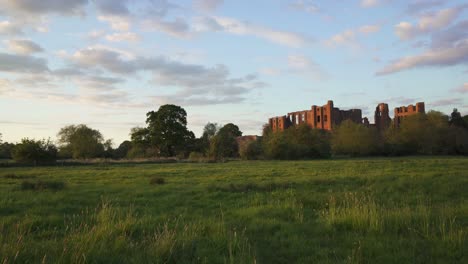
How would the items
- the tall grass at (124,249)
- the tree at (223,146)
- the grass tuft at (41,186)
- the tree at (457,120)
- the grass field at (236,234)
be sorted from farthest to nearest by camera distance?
1. the tree at (457,120)
2. the tree at (223,146)
3. the grass tuft at (41,186)
4. the grass field at (236,234)
5. the tall grass at (124,249)

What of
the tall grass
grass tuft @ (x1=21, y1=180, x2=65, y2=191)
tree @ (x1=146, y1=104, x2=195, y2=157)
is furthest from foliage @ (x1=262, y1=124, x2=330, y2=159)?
the tall grass

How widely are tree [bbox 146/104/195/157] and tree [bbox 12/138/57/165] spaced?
26640 mm

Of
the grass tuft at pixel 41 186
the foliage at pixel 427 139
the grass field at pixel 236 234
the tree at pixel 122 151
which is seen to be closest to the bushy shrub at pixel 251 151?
the tree at pixel 122 151

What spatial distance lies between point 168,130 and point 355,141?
39632 millimetres

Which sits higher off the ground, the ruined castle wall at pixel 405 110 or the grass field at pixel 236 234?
the ruined castle wall at pixel 405 110

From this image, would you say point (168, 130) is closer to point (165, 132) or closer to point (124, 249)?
point (165, 132)

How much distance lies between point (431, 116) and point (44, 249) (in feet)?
299

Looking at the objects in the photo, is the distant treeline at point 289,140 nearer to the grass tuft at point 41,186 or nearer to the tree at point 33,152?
the tree at point 33,152

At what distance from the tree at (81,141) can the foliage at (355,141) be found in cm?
5104

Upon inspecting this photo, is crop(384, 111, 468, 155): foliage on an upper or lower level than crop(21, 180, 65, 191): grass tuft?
upper

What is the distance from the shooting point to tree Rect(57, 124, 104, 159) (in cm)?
7138

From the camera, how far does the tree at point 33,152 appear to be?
45656 mm

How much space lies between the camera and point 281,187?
55.9 feet

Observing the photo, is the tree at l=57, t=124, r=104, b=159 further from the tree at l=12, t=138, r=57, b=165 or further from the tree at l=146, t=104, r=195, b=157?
the tree at l=12, t=138, r=57, b=165
